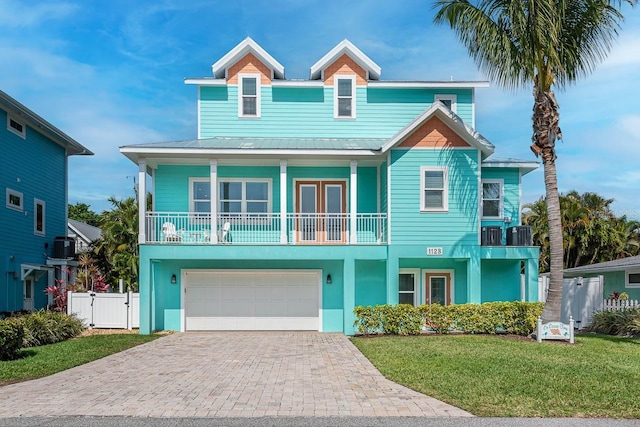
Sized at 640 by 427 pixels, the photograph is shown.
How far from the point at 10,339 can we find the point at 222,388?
667 cm

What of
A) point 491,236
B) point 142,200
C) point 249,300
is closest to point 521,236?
point 491,236

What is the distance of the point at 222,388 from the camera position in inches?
369

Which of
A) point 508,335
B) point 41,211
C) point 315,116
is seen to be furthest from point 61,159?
point 508,335

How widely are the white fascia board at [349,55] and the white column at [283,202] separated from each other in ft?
15.2

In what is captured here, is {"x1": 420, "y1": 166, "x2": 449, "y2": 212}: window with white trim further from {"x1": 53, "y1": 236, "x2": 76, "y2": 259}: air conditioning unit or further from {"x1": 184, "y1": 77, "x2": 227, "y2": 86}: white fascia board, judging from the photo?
{"x1": 53, "y1": 236, "x2": 76, "y2": 259}: air conditioning unit

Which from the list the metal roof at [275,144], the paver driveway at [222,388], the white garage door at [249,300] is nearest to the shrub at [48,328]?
the paver driveway at [222,388]

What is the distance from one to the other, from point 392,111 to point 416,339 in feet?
30.3

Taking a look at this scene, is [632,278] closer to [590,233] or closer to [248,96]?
[590,233]

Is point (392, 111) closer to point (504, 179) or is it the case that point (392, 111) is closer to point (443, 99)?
point (443, 99)

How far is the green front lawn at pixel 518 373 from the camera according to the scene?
7.99m

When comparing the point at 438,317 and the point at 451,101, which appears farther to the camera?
the point at 451,101

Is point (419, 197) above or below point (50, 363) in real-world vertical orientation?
above

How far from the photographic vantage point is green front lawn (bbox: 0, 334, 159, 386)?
11.0m

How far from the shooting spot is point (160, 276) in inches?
763
